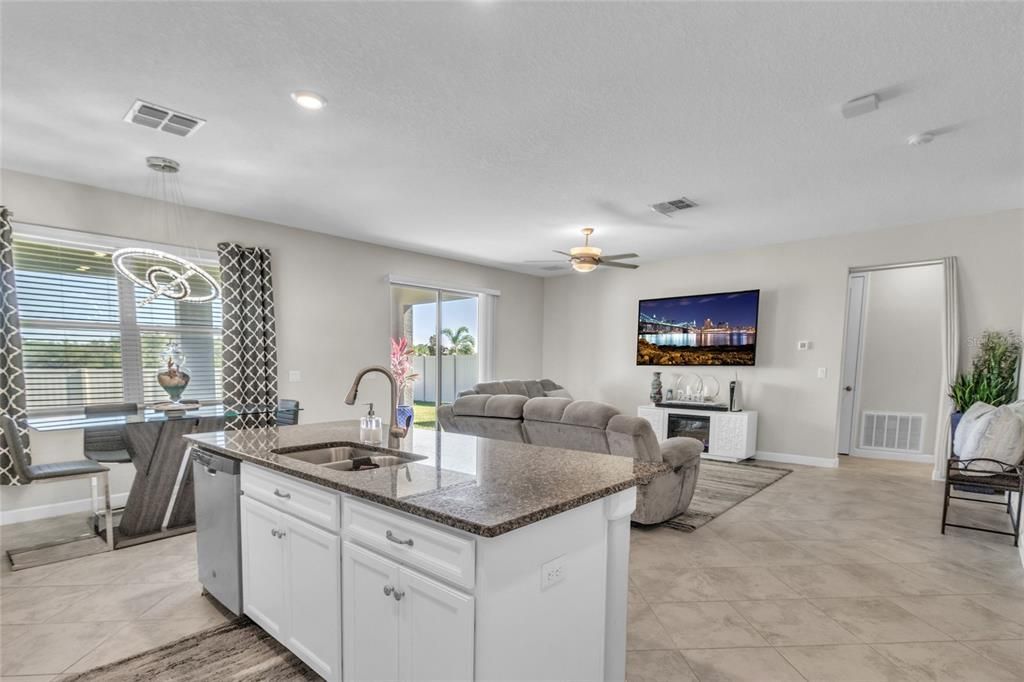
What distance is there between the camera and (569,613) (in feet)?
4.81

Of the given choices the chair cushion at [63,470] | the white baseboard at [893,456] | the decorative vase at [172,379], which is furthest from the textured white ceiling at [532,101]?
the white baseboard at [893,456]

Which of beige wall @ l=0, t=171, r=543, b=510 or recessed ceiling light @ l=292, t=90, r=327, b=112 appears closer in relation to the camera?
recessed ceiling light @ l=292, t=90, r=327, b=112

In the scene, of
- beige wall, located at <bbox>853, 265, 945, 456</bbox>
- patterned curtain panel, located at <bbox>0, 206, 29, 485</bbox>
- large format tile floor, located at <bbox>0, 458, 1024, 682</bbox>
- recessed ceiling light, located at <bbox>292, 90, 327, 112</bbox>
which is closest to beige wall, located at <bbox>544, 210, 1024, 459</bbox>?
beige wall, located at <bbox>853, 265, 945, 456</bbox>

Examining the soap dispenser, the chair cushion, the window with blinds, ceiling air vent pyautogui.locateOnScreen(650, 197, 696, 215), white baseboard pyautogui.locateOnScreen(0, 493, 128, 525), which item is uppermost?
ceiling air vent pyautogui.locateOnScreen(650, 197, 696, 215)

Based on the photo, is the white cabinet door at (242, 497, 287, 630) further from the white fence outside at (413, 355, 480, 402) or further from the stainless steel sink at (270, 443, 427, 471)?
the white fence outside at (413, 355, 480, 402)

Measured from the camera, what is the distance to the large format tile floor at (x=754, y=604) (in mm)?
2039

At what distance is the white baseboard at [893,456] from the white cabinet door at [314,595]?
7.11m

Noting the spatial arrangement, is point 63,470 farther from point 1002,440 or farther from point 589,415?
point 1002,440

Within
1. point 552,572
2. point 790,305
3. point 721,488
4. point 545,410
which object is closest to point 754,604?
point 545,410

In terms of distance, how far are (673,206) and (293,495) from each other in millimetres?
3885

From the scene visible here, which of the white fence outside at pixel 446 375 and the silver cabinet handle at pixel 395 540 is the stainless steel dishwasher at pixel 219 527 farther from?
the white fence outside at pixel 446 375

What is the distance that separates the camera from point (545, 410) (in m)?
3.42

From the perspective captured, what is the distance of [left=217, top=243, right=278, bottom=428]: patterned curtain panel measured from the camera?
4.60 m

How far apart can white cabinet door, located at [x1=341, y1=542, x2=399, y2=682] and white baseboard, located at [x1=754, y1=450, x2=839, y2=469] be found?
5771 mm
